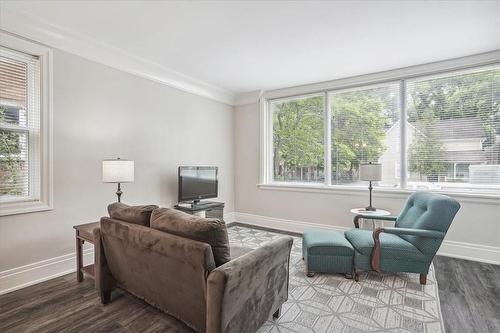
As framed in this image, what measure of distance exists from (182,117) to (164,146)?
0.63 meters

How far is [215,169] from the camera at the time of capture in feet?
15.3

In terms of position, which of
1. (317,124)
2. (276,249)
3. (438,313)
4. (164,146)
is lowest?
(438,313)

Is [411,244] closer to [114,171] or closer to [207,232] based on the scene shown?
[207,232]

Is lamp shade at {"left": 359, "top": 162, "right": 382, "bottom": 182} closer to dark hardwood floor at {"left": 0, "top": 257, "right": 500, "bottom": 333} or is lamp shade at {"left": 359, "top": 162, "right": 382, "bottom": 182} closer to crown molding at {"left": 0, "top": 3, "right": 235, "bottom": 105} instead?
dark hardwood floor at {"left": 0, "top": 257, "right": 500, "bottom": 333}

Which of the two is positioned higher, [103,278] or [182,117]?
[182,117]

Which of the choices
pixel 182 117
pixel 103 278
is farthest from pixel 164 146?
pixel 103 278

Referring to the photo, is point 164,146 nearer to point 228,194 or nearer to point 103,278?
point 228,194

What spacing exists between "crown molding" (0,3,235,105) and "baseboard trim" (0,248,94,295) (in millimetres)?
2373

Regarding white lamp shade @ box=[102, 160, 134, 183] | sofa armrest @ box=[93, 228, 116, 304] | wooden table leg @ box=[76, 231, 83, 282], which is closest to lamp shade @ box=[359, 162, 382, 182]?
white lamp shade @ box=[102, 160, 134, 183]

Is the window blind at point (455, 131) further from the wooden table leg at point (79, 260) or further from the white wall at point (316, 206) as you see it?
the wooden table leg at point (79, 260)

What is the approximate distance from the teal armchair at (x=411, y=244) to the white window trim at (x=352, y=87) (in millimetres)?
1140

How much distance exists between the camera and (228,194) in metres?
5.48

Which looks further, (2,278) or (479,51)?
(479,51)

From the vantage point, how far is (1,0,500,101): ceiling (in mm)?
2447
